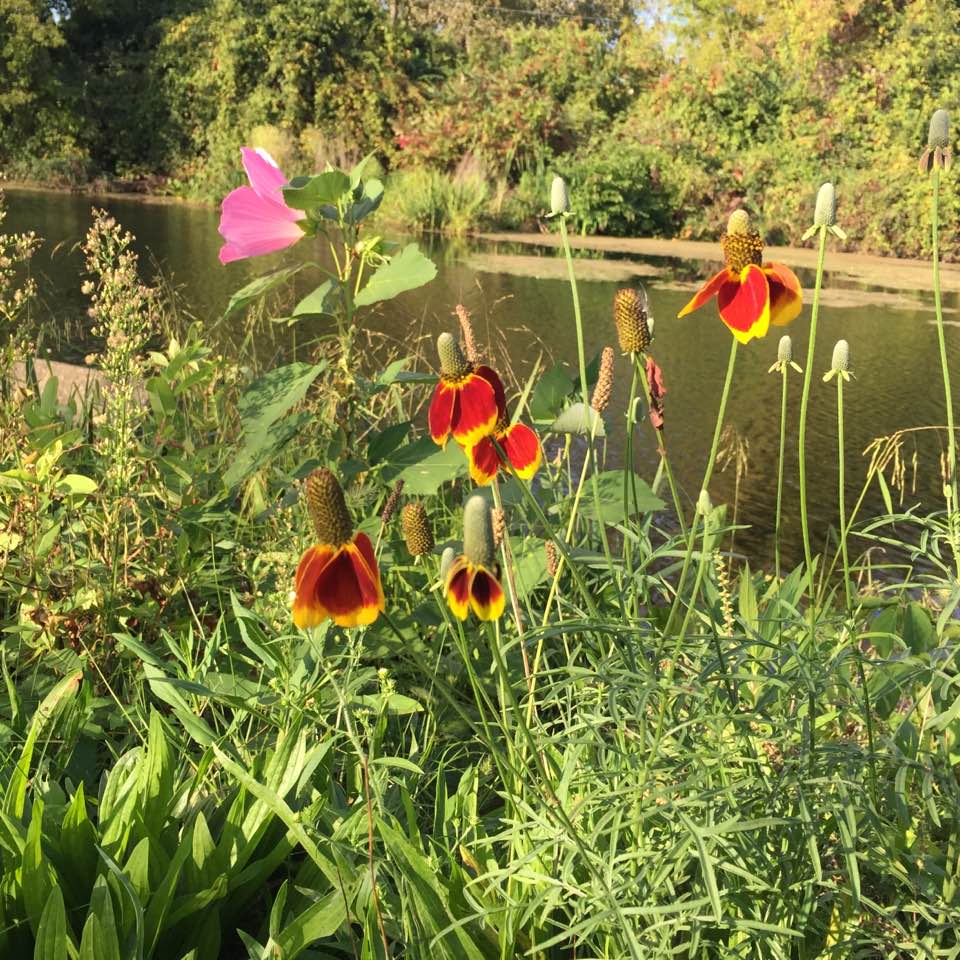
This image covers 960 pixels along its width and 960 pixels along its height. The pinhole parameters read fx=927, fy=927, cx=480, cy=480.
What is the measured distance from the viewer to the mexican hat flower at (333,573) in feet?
2.27

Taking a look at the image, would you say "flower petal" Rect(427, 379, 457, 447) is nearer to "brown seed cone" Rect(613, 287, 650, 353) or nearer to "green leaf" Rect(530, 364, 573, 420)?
Answer: "brown seed cone" Rect(613, 287, 650, 353)

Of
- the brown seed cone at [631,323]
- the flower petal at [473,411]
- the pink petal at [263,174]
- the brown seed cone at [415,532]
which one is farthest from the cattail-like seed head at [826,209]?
the pink petal at [263,174]

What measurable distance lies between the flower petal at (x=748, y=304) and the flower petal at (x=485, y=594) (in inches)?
10.8

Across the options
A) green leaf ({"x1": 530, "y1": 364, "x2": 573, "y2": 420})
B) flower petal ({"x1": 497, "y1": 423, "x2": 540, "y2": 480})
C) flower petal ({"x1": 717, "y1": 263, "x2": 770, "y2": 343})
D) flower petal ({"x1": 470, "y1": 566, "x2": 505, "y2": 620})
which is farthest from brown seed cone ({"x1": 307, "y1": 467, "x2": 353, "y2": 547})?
green leaf ({"x1": 530, "y1": 364, "x2": 573, "y2": 420})

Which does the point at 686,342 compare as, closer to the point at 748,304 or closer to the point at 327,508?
the point at 748,304

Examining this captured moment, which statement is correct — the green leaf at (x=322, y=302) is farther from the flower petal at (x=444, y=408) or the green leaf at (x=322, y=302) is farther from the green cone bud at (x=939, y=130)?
the green cone bud at (x=939, y=130)

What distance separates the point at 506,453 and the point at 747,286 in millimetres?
276

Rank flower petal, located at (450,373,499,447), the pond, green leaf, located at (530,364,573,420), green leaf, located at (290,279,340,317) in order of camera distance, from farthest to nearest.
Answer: the pond → green leaf, located at (530,364,573,420) → green leaf, located at (290,279,340,317) → flower petal, located at (450,373,499,447)

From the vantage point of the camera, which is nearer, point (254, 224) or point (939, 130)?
point (939, 130)

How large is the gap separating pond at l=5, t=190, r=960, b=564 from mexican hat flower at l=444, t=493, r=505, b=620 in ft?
3.32

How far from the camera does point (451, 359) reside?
0.81 metres

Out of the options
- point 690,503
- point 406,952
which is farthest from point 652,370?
point 690,503

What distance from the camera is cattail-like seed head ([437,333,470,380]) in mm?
811

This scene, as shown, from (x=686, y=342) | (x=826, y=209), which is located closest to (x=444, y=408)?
(x=826, y=209)
